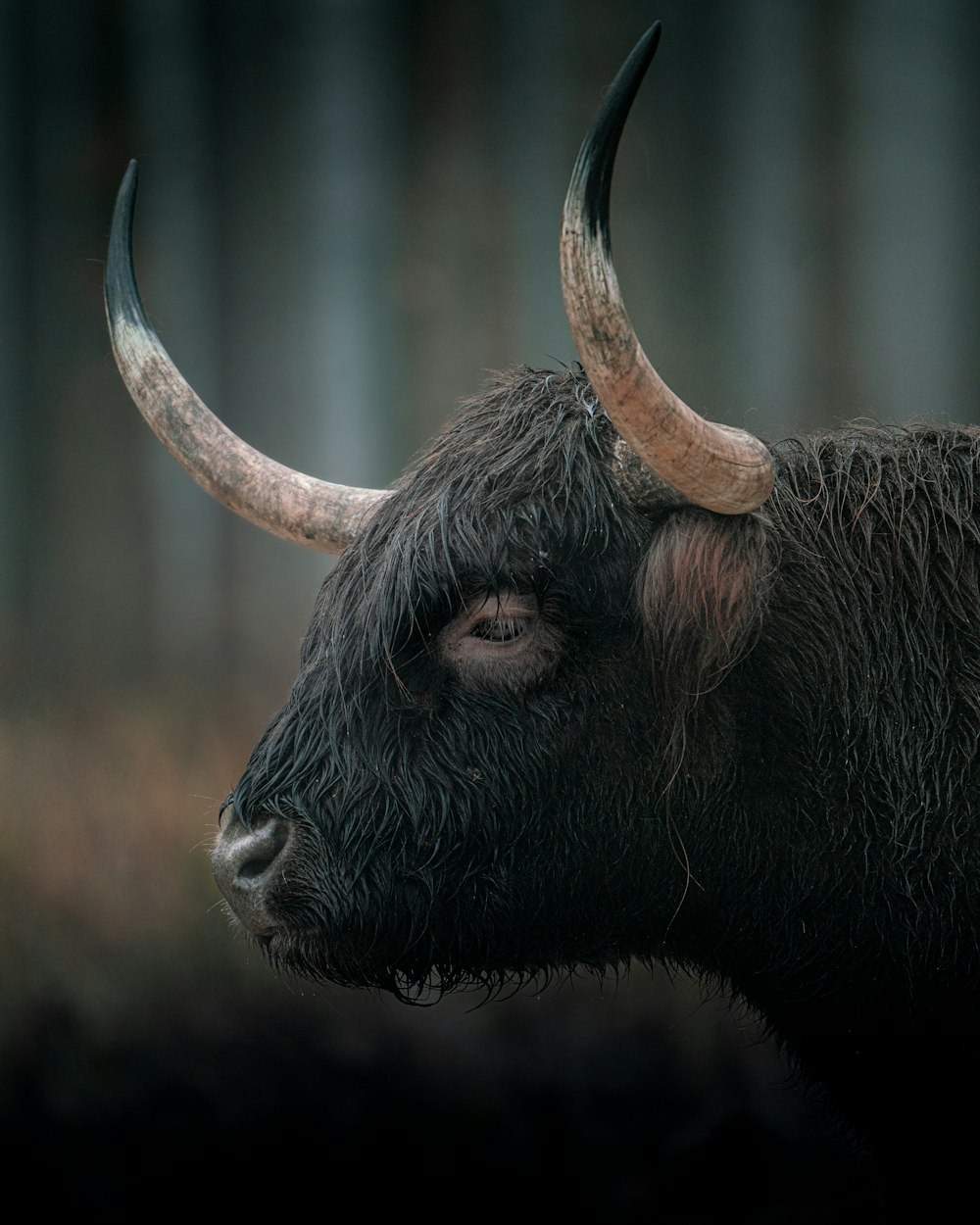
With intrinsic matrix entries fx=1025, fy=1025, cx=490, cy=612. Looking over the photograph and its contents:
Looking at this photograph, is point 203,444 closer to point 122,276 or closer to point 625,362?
point 122,276

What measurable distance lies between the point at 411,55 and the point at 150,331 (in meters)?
2.16

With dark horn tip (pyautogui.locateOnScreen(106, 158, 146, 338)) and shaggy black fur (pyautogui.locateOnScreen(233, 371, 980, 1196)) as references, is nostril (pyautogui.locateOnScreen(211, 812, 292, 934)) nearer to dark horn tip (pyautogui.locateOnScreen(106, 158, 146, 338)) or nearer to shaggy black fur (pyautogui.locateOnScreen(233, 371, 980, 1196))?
shaggy black fur (pyautogui.locateOnScreen(233, 371, 980, 1196))

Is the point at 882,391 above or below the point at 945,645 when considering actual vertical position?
above

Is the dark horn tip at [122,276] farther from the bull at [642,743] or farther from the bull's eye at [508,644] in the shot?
the bull's eye at [508,644]

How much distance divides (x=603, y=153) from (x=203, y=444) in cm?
126

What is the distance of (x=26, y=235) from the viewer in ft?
13.2

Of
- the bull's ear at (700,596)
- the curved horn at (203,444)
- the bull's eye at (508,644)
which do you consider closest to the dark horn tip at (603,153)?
the bull's ear at (700,596)

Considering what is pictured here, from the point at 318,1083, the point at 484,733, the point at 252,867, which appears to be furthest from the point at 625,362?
the point at 318,1083

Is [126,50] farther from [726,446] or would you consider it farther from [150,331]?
[726,446]

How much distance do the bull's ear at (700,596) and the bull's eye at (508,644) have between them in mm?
199

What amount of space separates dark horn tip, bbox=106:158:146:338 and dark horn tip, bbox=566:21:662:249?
128 centimetres

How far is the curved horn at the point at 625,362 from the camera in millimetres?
1557

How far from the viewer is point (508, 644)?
6.47ft

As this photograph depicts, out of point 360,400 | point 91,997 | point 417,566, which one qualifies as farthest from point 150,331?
point 91,997
